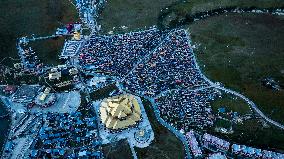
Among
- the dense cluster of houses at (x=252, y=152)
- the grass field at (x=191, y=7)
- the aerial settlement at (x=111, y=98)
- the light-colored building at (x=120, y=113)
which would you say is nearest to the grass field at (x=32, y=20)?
the aerial settlement at (x=111, y=98)

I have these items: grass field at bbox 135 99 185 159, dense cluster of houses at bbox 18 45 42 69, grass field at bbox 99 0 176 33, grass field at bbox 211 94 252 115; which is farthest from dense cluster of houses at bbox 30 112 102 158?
grass field at bbox 99 0 176 33

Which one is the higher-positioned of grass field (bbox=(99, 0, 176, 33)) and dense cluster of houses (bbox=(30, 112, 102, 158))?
grass field (bbox=(99, 0, 176, 33))

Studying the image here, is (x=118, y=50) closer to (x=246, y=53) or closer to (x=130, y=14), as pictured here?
→ (x=130, y=14)

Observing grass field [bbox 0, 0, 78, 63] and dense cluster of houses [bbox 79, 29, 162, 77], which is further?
grass field [bbox 0, 0, 78, 63]

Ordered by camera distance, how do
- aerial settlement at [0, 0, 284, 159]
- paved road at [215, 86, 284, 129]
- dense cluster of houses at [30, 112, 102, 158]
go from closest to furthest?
dense cluster of houses at [30, 112, 102, 158], aerial settlement at [0, 0, 284, 159], paved road at [215, 86, 284, 129]

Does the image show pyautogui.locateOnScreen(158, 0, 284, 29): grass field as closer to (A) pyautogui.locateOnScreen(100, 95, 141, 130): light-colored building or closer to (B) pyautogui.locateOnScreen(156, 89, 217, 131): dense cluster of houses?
(B) pyautogui.locateOnScreen(156, 89, 217, 131): dense cluster of houses

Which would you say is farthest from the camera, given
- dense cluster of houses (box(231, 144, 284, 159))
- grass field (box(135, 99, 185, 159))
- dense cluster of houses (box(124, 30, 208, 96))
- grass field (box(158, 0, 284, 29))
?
grass field (box(158, 0, 284, 29))

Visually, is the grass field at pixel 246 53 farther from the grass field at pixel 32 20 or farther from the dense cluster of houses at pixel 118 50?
the grass field at pixel 32 20
